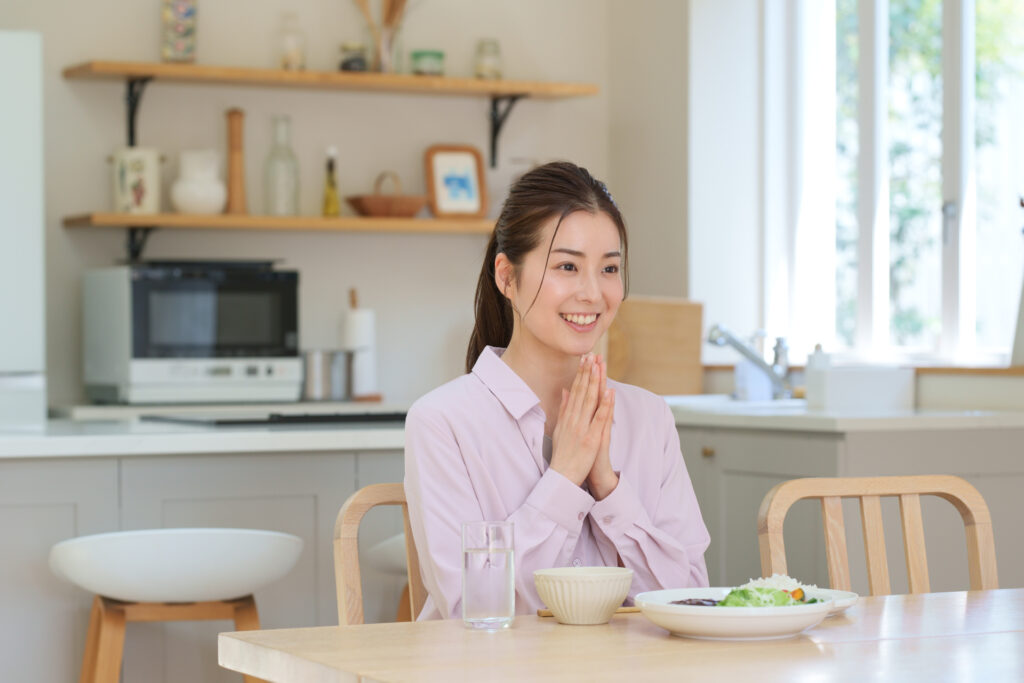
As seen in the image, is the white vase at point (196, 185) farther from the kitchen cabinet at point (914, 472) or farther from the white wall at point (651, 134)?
the kitchen cabinet at point (914, 472)

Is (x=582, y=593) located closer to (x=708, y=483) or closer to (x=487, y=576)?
(x=487, y=576)

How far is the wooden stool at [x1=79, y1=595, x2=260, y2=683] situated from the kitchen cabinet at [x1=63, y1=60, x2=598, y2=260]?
1781 mm

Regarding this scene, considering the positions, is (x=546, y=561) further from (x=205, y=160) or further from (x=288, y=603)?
(x=205, y=160)

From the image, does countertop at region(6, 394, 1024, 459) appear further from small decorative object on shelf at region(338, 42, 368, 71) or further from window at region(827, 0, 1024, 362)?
small decorative object on shelf at region(338, 42, 368, 71)

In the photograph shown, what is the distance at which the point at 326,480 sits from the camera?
2.69 m

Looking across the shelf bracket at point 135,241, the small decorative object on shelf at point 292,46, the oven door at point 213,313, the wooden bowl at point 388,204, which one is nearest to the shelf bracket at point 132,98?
the shelf bracket at point 135,241

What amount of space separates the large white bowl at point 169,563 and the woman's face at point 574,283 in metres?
0.90

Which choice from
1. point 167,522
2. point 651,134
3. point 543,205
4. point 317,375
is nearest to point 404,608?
point 167,522

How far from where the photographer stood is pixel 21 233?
358cm

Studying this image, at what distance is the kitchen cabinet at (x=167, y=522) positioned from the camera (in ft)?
8.26

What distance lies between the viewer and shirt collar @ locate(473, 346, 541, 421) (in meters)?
1.63

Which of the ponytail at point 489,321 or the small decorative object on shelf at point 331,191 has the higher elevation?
the small decorative object on shelf at point 331,191

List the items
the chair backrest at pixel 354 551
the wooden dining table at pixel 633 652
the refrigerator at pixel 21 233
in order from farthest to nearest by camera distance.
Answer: the refrigerator at pixel 21 233
the chair backrest at pixel 354 551
the wooden dining table at pixel 633 652

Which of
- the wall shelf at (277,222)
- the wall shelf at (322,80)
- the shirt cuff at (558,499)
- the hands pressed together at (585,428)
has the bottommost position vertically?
the shirt cuff at (558,499)
